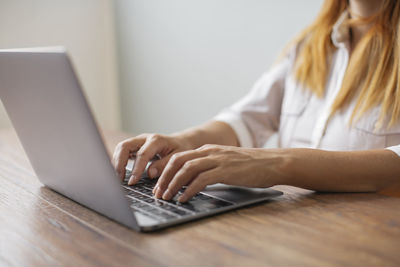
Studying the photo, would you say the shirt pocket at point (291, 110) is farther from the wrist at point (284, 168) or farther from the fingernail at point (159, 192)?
the fingernail at point (159, 192)

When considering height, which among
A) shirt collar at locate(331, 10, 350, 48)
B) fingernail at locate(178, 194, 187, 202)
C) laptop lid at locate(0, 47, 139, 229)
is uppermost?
laptop lid at locate(0, 47, 139, 229)

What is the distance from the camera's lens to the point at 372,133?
1132 millimetres

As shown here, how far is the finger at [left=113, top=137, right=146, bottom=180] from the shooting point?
880 mm

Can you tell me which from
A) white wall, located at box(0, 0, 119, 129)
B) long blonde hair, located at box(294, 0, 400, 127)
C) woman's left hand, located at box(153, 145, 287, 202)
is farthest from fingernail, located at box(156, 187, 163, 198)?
white wall, located at box(0, 0, 119, 129)

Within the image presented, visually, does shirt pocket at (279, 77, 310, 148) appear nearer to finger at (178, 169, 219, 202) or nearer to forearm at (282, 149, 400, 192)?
forearm at (282, 149, 400, 192)

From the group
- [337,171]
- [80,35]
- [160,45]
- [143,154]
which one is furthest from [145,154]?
[80,35]

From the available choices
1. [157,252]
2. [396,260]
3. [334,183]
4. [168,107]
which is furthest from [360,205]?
[168,107]

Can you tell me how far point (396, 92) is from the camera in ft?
3.50

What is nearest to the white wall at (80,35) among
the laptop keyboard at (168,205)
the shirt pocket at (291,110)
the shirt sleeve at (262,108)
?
the shirt sleeve at (262,108)

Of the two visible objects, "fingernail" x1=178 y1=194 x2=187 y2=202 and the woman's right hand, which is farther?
the woman's right hand

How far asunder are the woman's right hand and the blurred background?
113 cm

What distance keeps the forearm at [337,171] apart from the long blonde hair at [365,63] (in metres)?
0.25

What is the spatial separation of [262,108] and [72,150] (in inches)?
33.0

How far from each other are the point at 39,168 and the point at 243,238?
0.43 meters
